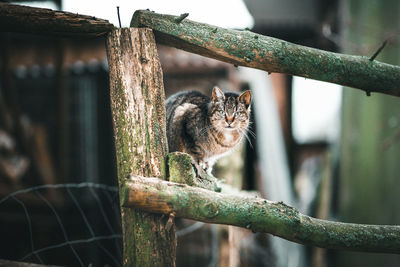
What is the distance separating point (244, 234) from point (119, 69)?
308cm

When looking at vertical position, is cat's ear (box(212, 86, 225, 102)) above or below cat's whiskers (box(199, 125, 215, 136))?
above

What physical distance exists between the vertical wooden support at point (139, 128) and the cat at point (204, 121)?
1.06m

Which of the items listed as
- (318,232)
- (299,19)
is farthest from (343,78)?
(299,19)

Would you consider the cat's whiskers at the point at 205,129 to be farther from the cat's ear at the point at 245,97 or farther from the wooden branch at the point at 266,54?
the wooden branch at the point at 266,54

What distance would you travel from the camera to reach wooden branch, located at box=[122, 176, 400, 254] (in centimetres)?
157

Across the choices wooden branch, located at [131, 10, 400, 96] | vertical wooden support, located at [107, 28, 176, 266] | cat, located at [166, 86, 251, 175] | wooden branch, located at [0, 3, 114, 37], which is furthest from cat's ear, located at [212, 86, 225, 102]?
wooden branch, located at [0, 3, 114, 37]

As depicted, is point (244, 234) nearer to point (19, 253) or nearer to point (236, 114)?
point (236, 114)

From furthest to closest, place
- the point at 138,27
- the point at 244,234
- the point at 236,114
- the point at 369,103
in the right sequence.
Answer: the point at 369,103, the point at 244,234, the point at 236,114, the point at 138,27

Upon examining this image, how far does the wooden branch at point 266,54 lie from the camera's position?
185cm

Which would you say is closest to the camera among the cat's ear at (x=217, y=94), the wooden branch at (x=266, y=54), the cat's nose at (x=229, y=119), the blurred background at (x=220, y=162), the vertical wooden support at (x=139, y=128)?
the vertical wooden support at (x=139, y=128)

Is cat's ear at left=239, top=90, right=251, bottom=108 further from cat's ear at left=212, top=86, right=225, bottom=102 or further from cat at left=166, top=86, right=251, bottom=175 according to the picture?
cat's ear at left=212, top=86, right=225, bottom=102

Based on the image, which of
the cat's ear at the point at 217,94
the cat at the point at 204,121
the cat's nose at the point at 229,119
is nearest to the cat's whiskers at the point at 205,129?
the cat at the point at 204,121

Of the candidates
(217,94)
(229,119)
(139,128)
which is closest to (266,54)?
(139,128)

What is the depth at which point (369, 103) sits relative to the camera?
4926 millimetres
